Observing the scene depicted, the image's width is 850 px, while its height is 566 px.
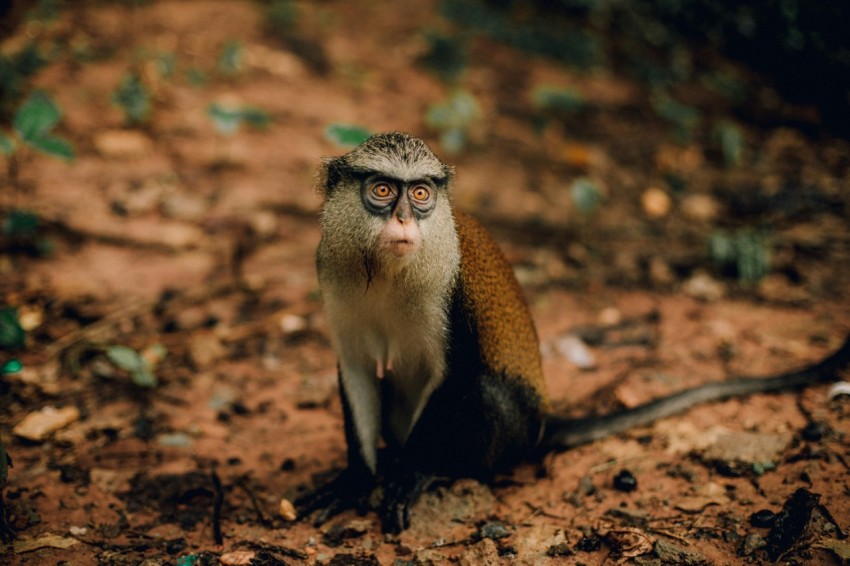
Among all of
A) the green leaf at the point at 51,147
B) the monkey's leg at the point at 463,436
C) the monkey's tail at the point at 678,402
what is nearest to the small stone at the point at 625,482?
the monkey's tail at the point at 678,402

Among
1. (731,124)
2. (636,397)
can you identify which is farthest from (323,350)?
(731,124)

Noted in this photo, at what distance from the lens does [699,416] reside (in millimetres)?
3209

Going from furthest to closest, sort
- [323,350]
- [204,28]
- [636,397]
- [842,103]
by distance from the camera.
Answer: [204,28]
[842,103]
[323,350]
[636,397]

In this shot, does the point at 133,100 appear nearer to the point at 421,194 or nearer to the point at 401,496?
the point at 421,194

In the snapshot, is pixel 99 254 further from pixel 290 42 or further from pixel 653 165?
pixel 653 165

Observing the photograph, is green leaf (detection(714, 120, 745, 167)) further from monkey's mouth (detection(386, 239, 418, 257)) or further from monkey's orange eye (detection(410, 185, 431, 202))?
monkey's mouth (detection(386, 239, 418, 257))

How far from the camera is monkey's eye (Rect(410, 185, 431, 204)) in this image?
2.42 meters

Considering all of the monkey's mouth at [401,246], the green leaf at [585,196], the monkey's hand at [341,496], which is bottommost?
the monkey's hand at [341,496]

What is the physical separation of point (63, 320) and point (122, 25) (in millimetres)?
3681

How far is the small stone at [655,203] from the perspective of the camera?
5562mm

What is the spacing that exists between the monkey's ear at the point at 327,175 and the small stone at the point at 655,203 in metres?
3.65

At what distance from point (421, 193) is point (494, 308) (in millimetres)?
704

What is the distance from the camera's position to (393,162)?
2.40m

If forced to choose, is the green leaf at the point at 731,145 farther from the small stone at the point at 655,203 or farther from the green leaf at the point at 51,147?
the green leaf at the point at 51,147
